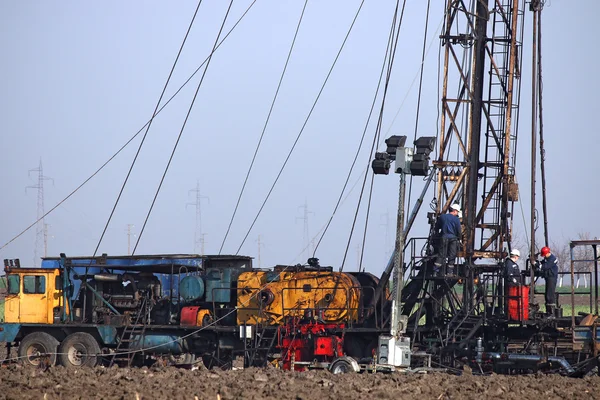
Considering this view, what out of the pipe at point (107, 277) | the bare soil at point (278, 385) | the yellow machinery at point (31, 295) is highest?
the pipe at point (107, 277)

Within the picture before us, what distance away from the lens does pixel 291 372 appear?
2494 centimetres

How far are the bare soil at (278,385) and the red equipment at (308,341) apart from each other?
339 cm

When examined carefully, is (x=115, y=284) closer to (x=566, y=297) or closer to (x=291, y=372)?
(x=291, y=372)

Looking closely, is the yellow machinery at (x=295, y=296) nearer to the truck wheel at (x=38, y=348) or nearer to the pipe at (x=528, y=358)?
the pipe at (x=528, y=358)

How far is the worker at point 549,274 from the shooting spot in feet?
95.0

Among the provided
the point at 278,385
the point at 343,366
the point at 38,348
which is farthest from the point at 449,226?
the point at 38,348

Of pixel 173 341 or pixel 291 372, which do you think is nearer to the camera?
pixel 291 372

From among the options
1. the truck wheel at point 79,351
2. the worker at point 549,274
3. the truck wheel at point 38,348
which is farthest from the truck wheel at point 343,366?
the truck wheel at point 38,348

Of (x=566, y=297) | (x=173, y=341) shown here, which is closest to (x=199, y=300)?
(x=173, y=341)

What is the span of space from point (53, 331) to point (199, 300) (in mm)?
4624

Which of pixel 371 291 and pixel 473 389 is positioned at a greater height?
pixel 371 291

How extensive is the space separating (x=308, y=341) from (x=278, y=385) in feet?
23.7

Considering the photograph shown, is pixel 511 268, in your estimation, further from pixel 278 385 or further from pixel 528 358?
pixel 278 385

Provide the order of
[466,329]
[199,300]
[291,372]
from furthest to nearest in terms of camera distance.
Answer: [199,300] < [466,329] < [291,372]
